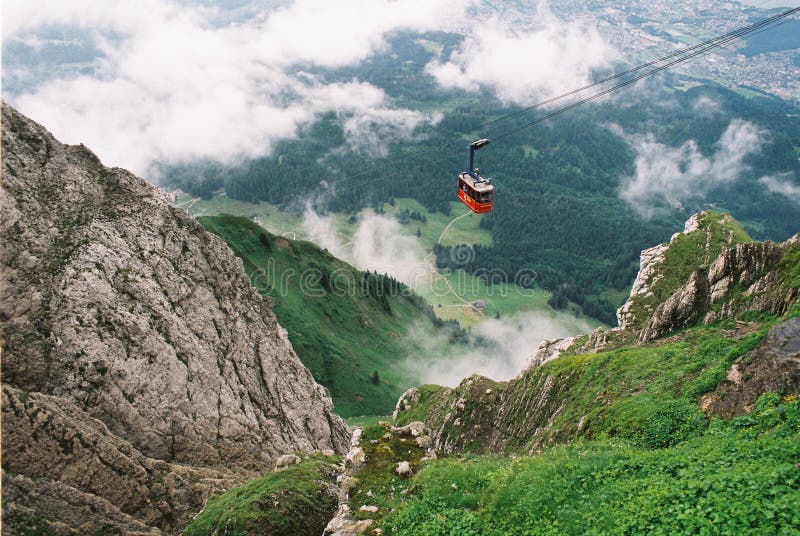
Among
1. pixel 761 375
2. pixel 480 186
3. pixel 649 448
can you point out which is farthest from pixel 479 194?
pixel 761 375

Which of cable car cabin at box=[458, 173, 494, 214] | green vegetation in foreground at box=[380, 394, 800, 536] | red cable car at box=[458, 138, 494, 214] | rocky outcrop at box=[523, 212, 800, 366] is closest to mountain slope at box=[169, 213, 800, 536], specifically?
green vegetation in foreground at box=[380, 394, 800, 536]

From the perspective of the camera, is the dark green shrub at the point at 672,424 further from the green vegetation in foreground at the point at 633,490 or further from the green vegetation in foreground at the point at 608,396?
the green vegetation in foreground at the point at 633,490

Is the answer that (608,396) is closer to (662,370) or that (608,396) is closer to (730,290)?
(662,370)

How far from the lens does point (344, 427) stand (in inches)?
3344

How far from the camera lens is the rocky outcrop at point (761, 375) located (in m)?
25.0

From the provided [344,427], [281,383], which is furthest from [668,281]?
[281,383]

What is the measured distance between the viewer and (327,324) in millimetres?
170500

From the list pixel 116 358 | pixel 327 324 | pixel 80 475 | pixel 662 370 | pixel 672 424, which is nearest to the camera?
pixel 672 424

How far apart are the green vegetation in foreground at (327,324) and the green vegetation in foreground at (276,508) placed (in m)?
97.9

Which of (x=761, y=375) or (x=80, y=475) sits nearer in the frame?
(x=761, y=375)

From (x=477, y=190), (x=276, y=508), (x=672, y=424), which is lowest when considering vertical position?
(x=276, y=508)

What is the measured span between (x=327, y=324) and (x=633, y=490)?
154m

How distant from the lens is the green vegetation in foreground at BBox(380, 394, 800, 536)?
1759 cm

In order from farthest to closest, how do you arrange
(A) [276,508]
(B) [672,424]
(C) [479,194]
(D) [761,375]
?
(C) [479,194] → (A) [276,508] → (B) [672,424] → (D) [761,375]
